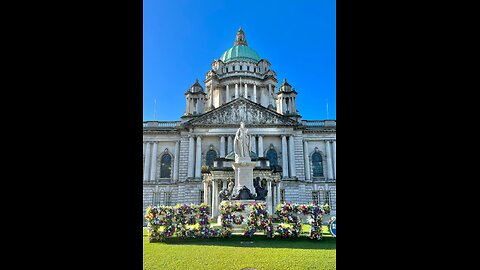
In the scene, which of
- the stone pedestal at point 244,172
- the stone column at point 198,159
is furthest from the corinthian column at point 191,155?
the stone pedestal at point 244,172

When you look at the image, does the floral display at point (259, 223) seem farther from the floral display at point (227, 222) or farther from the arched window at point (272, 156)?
the arched window at point (272, 156)

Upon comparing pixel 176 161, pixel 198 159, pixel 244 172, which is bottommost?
pixel 244 172

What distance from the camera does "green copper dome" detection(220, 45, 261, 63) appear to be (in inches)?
2204

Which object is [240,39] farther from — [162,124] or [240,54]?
[162,124]

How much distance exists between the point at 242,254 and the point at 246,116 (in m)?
30.7

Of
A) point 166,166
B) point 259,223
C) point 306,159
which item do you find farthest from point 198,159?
point 259,223

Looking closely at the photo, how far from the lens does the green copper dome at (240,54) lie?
56.0m

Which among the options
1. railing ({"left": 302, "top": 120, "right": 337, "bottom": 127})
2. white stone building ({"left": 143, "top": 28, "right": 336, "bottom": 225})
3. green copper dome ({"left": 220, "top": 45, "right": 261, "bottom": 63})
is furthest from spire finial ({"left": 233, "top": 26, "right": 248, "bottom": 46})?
railing ({"left": 302, "top": 120, "right": 337, "bottom": 127})

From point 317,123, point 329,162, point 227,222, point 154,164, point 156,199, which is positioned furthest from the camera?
point 317,123

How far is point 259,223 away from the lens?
14969 millimetres

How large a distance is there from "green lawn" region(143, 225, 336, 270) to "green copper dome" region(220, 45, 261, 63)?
4545 cm
